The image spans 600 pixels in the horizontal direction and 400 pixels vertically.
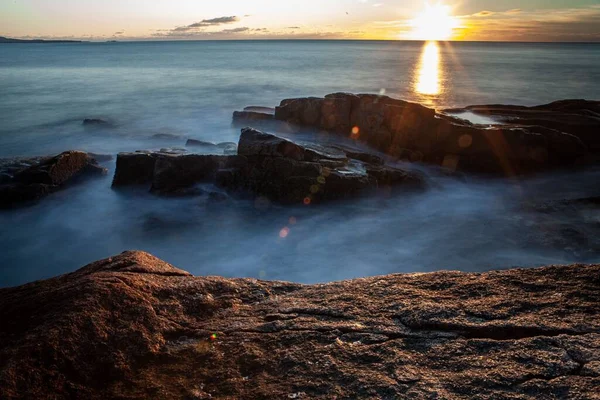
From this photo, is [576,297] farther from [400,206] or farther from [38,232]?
[38,232]

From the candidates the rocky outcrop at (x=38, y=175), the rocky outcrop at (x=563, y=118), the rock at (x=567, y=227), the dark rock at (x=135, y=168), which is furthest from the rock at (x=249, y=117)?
the rock at (x=567, y=227)

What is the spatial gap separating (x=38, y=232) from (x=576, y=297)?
11438mm

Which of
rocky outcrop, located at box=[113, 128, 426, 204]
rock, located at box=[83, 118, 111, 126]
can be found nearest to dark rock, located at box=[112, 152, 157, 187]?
rocky outcrop, located at box=[113, 128, 426, 204]

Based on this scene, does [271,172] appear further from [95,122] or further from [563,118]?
[95,122]

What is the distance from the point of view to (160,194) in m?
12.2

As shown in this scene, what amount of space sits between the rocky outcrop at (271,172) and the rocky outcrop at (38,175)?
1648 mm

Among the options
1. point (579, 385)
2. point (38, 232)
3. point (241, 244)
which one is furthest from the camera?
point (38, 232)

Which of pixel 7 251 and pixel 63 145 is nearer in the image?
pixel 7 251

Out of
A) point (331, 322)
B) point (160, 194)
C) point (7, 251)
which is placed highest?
point (331, 322)

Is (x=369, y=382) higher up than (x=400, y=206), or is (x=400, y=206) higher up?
(x=369, y=382)

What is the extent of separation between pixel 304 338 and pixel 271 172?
871cm

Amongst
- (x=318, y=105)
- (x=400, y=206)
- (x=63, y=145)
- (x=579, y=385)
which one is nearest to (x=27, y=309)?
(x=579, y=385)

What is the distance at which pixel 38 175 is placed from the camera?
504 inches

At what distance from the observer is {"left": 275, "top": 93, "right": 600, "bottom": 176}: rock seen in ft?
46.8
